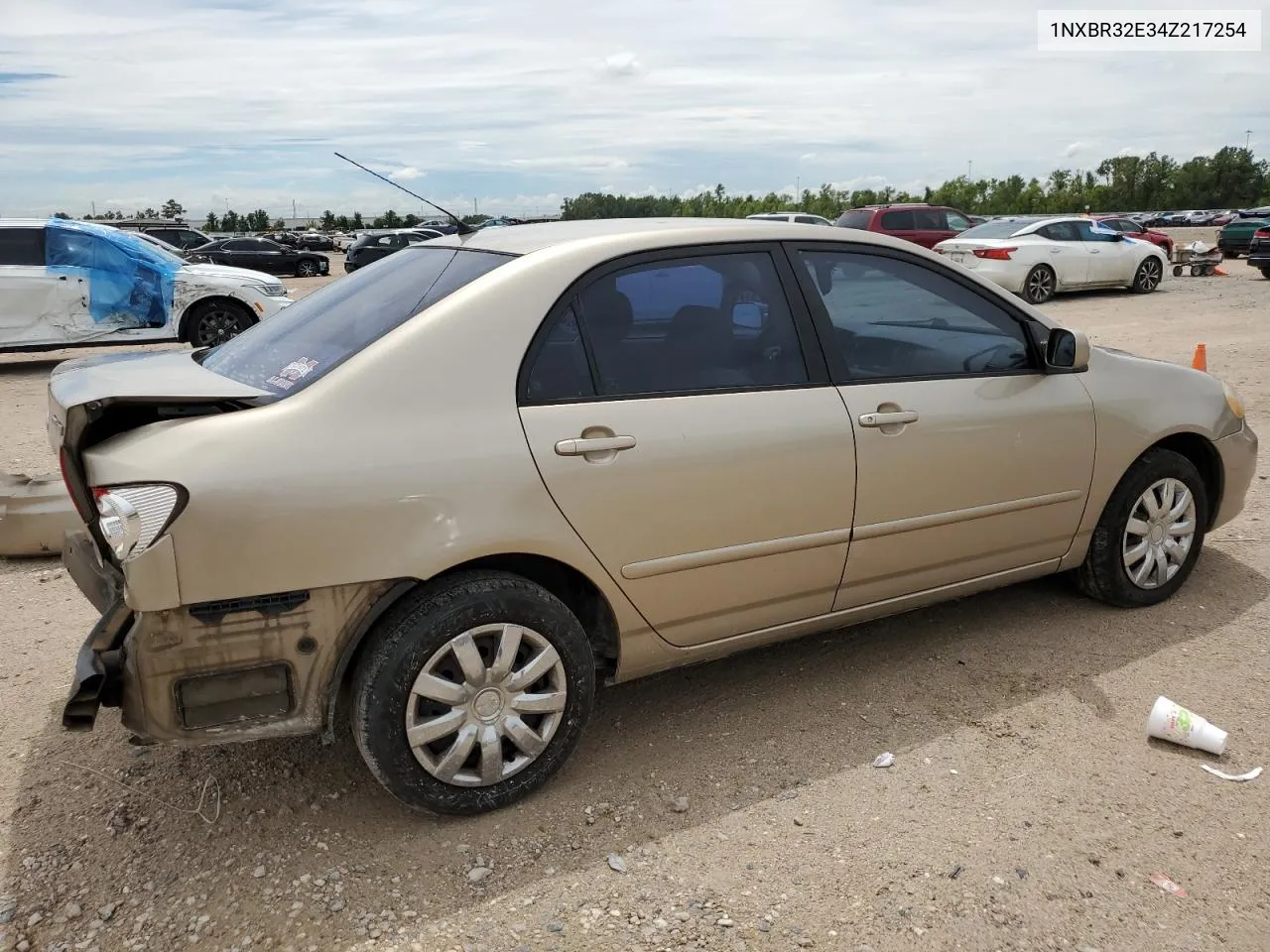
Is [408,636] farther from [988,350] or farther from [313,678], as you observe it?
[988,350]

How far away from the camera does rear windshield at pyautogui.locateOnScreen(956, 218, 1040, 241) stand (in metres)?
17.3

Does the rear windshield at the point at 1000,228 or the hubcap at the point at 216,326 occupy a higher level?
the rear windshield at the point at 1000,228

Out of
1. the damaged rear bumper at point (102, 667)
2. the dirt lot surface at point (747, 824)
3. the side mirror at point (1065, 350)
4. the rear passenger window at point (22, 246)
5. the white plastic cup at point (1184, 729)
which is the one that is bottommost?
the dirt lot surface at point (747, 824)

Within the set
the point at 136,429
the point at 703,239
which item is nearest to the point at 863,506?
the point at 703,239

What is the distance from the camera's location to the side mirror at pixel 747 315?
3314 millimetres

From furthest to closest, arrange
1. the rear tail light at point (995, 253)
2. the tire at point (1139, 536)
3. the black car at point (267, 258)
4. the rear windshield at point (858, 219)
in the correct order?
the black car at point (267, 258)
the rear windshield at point (858, 219)
the rear tail light at point (995, 253)
the tire at point (1139, 536)

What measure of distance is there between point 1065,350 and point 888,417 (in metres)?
0.90

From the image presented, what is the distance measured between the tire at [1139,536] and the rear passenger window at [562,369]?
2.41 m

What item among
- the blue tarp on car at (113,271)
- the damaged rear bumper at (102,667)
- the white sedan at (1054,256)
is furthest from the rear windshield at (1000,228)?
the damaged rear bumper at (102,667)

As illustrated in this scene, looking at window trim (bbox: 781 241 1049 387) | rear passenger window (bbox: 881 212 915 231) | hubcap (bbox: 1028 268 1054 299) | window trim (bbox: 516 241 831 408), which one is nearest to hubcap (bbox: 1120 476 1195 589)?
window trim (bbox: 781 241 1049 387)

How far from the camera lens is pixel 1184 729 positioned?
330cm

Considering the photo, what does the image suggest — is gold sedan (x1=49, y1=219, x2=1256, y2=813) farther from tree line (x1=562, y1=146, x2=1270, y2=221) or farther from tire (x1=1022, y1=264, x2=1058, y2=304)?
tree line (x1=562, y1=146, x2=1270, y2=221)

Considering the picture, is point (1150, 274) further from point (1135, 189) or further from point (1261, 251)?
point (1135, 189)

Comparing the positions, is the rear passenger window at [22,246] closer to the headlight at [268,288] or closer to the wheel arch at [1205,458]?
the headlight at [268,288]
